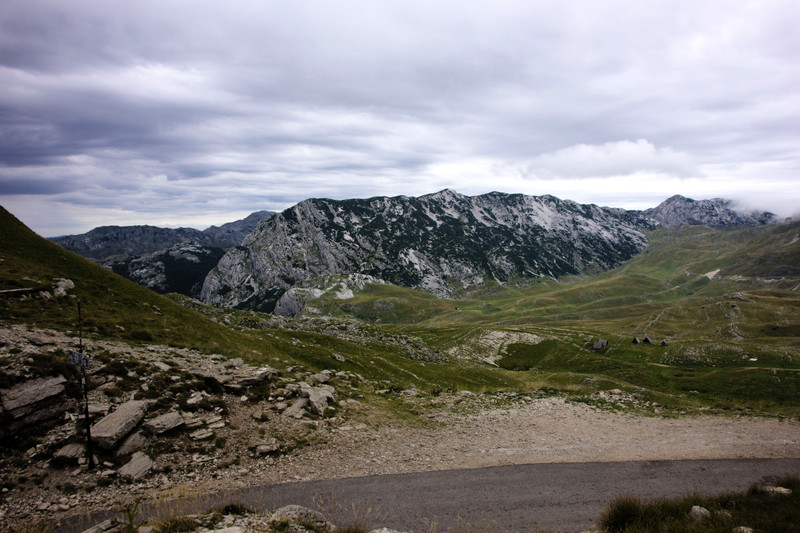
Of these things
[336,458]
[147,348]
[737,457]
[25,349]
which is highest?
[25,349]

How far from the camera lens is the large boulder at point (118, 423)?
1405 cm

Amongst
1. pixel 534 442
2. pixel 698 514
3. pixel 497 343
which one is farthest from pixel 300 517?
pixel 497 343

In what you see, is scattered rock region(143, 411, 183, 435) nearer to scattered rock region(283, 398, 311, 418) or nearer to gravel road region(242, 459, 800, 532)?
gravel road region(242, 459, 800, 532)

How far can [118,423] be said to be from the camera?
14.8 metres

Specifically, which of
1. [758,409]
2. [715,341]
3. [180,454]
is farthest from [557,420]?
[715,341]

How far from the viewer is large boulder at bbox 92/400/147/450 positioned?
46.1ft

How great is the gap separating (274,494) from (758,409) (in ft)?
137

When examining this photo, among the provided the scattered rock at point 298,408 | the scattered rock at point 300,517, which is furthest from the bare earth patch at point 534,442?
the scattered rock at point 300,517

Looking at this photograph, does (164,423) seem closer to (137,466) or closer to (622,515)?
(137,466)

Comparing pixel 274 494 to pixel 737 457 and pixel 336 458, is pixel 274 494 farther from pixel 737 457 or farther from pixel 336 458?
pixel 737 457

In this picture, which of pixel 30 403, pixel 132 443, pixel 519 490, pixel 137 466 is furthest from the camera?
pixel 519 490

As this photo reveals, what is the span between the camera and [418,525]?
41.5 feet

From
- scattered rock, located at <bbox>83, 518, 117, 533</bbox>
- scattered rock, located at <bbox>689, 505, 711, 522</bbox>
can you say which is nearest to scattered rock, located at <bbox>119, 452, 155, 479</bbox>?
scattered rock, located at <bbox>83, 518, 117, 533</bbox>

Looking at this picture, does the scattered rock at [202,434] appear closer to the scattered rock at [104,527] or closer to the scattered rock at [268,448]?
the scattered rock at [268,448]
